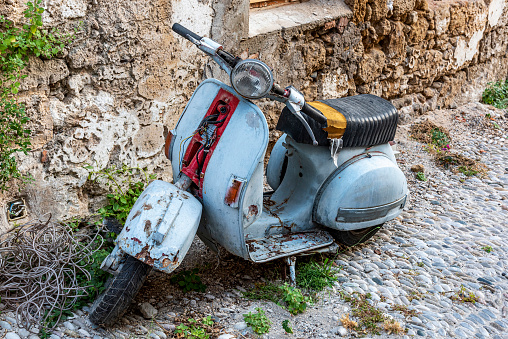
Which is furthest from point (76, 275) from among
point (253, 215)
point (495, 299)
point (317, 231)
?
point (495, 299)

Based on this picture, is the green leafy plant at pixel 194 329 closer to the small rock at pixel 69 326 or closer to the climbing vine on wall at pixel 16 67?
the small rock at pixel 69 326

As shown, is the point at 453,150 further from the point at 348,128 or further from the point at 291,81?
the point at 348,128

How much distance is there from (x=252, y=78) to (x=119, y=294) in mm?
1151

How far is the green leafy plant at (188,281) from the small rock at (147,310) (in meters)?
0.25

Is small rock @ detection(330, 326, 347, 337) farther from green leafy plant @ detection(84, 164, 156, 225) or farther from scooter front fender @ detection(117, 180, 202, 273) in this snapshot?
green leafy plant @ detection(84, 164, 156, 225)

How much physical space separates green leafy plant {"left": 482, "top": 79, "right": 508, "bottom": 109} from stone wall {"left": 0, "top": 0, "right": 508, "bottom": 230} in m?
2.42

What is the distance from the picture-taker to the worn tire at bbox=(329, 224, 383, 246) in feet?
10.1

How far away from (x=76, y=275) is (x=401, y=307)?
1719 millimetres

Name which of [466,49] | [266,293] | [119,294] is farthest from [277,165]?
[466,49]

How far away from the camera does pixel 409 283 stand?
293cm

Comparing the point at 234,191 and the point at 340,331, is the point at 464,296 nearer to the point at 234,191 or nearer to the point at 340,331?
the point at 340,331

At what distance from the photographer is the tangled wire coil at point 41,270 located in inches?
92.7

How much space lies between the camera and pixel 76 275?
2.57 meters

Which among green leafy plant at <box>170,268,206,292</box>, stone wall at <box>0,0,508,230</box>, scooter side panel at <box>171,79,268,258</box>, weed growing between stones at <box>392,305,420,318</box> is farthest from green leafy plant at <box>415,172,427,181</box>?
green leafy plant at <box>170,268,206,292</box>
